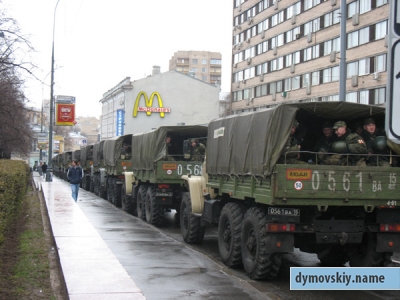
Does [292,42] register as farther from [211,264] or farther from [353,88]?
[211,264]

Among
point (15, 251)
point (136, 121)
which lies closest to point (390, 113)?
point (15, 251)

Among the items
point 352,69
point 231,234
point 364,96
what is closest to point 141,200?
point 231,234

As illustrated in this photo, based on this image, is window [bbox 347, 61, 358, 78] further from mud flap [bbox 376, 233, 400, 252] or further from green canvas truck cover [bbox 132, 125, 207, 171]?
mud flap [bbox 376, 233, 400, 252]

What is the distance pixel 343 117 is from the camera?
9516 mm

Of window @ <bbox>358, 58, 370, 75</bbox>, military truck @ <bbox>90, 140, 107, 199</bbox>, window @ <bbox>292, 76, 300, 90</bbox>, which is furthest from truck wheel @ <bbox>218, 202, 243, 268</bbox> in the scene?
window @ <bbox>292, 76, 300, 90</bbox>

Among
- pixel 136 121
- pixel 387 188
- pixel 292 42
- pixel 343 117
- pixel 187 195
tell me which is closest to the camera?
pixel 387 188

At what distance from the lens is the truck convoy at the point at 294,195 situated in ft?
26.2

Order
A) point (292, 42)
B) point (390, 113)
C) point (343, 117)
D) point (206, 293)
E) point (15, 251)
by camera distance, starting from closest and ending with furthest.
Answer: point (390, 113) < point (206, 293) < point (343, 117) < point (15, 251) < point (292, 42)

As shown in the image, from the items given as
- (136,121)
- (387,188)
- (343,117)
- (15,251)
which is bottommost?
(15,251)

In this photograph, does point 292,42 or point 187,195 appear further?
point 292,42

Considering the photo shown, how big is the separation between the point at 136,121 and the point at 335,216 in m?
61.1

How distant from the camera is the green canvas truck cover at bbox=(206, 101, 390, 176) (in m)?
8.45

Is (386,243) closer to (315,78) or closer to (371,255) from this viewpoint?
(371,255)

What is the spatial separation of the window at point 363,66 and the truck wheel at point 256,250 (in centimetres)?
3800
